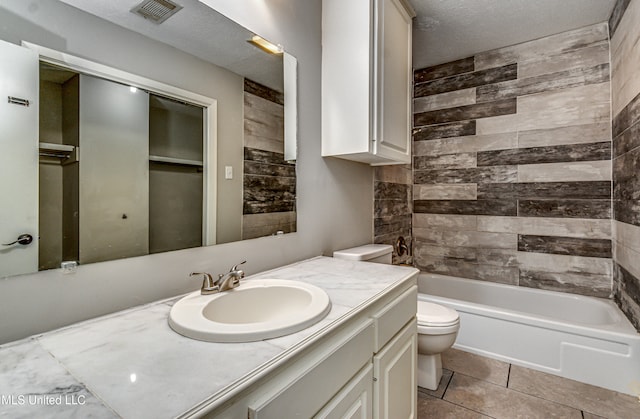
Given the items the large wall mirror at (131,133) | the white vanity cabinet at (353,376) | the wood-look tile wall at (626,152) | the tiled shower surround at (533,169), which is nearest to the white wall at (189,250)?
the large wall mirror at (131,133)

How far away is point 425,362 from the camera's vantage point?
1820 millimetres

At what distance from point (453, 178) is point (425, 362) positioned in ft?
5.91

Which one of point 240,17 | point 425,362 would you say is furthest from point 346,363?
point 240,17

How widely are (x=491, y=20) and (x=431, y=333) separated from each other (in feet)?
7.55

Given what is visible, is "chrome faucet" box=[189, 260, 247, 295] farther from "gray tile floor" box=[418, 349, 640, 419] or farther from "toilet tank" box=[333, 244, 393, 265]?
"gray tile floor" box=[418, 349, 640, 419]

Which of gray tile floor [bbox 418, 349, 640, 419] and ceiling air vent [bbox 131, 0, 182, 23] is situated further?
gray tile floor [bbox 418, 349, 640, 419]

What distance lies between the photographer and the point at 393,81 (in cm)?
188

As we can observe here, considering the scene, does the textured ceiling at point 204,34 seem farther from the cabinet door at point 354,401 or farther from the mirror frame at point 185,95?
the cabinet door at point 354,401

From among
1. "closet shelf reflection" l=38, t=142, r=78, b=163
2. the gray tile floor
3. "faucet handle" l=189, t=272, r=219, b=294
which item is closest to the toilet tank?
the gray tile floor

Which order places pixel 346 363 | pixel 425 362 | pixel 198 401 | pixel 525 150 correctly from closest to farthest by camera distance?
1. pixel 198 401
2. pixel 346 363
3. pixel 425 362
4. pixel 525 150

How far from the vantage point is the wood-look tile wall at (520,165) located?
2303 millimetres

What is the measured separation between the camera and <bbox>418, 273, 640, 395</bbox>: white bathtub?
5.63 ft

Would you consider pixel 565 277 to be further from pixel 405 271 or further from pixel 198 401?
pixel 198 401

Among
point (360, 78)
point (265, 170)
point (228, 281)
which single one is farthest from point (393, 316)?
point (360, 78)
